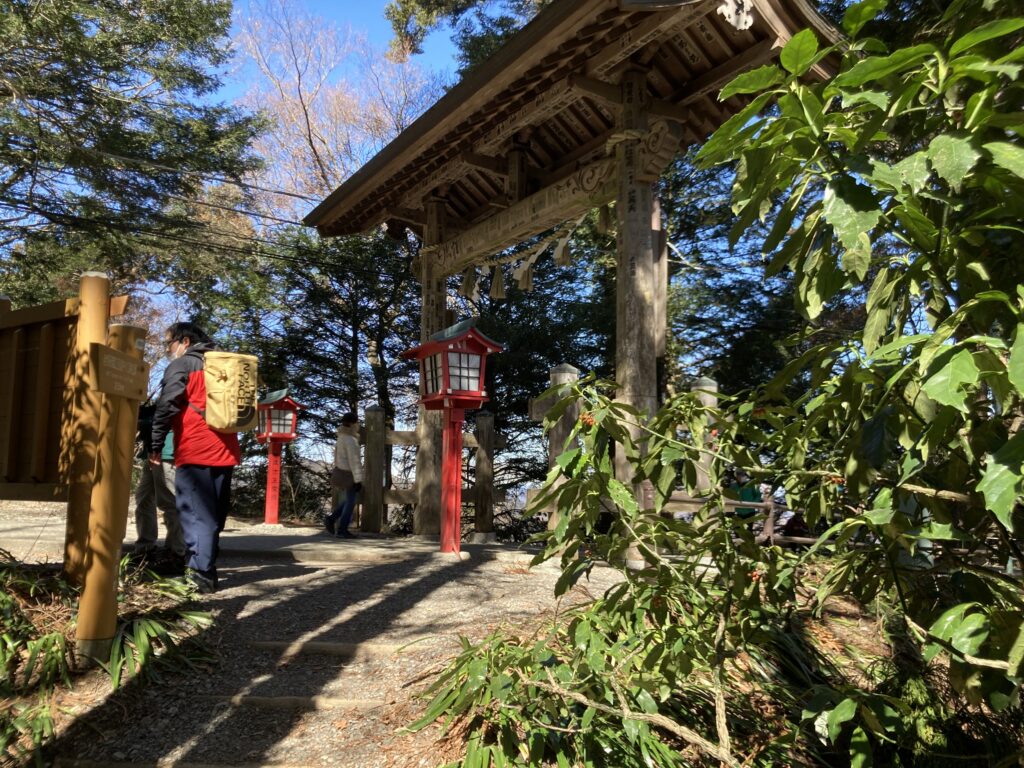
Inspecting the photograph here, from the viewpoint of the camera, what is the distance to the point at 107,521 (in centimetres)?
357

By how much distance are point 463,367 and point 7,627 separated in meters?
3.96

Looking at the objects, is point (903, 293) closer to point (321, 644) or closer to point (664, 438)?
point (664, 438)

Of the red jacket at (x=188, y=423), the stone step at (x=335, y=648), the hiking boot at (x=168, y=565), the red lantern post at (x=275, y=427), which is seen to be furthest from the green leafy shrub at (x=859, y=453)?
the red lantern post at (x=275, y=427)

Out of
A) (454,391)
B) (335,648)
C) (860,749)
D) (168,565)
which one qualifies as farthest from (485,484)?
(860,749)

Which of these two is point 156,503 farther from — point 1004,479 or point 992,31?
point 992,31

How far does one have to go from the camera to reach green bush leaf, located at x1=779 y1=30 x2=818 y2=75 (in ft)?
4.48

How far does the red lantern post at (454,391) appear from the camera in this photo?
6578mm

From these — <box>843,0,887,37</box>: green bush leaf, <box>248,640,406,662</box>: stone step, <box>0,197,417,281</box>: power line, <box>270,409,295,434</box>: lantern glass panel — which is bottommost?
<box>248,640,406,662</box>: stone step

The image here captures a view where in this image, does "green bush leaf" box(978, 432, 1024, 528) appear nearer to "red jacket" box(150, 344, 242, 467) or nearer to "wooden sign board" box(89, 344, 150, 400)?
"wooden sign board" box(89, 344, 150, 400)

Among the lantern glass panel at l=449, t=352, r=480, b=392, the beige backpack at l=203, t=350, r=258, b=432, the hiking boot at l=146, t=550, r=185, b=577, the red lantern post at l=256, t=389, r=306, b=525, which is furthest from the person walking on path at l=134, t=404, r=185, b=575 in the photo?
the red lantern post at l=256, t=389, r=306, b=525

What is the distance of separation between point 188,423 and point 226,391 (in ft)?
1.00

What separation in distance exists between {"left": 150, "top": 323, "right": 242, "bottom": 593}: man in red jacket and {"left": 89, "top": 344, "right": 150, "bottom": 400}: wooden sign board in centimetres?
85

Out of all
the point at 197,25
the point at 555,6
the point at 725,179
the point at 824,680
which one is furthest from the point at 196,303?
the point at 824,680

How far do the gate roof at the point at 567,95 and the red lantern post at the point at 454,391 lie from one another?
1.86 metres
